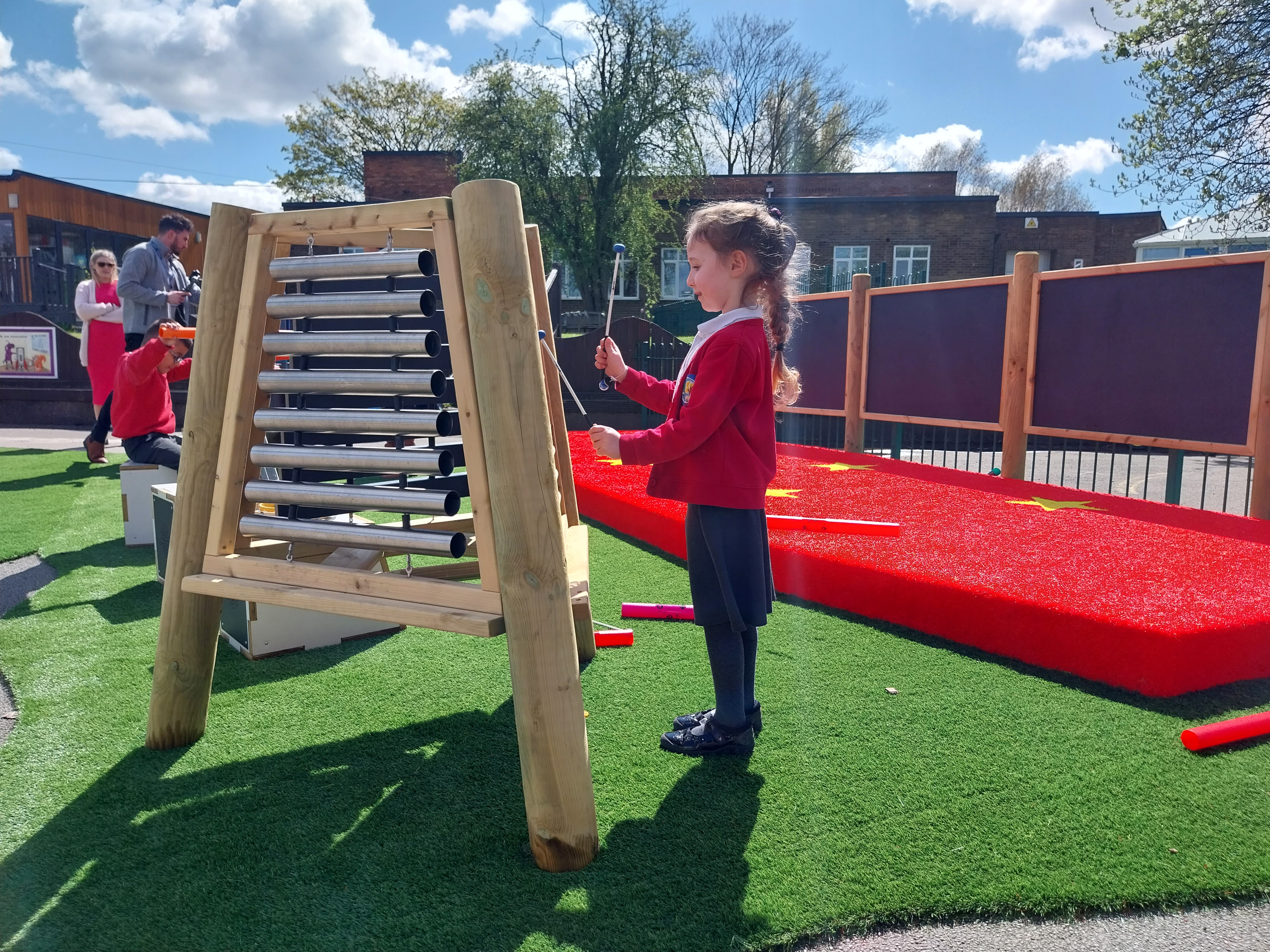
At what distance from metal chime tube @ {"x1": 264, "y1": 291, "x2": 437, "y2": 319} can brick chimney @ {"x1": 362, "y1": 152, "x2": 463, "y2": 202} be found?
106 feet

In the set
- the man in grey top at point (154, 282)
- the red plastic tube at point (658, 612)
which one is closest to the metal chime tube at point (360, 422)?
the red plastic tube at point (658, 612)

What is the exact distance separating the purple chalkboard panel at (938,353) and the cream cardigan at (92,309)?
782cm

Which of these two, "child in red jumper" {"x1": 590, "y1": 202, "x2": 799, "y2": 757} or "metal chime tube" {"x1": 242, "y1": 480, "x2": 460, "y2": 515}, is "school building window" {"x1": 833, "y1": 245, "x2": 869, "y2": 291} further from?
"metal chime tube" {"x1": 242, "y1": 480, "x2": 460, "y2": 515}

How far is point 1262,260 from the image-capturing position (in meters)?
5.66

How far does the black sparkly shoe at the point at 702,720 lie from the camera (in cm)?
282

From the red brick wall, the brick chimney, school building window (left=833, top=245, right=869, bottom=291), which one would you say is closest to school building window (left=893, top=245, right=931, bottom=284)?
school building window (left=833, top=245, right=869, bottom=291)

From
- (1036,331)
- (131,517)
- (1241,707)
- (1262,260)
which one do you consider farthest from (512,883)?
(1036,331)

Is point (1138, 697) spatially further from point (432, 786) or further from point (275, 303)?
point (275, 303)

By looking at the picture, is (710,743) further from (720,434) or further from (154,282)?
(154,282)

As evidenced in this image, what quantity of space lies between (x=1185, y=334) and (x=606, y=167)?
19.2 m

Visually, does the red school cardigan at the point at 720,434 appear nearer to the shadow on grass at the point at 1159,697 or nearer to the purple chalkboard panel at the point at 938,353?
the shadow on grass at the point at 1159,697

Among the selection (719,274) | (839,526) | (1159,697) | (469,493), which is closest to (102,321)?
(839,526)

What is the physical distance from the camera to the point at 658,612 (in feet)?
13.5

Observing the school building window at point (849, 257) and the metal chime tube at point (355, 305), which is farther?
the school building window at point (849, 257)
